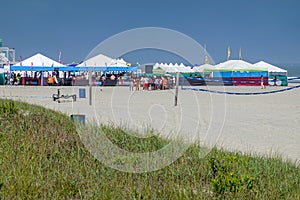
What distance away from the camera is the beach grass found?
144 inches

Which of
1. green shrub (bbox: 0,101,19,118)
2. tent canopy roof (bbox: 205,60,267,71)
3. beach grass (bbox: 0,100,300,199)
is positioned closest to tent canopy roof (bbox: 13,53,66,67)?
tent canopy roof (bbox: 205,60,267,71)

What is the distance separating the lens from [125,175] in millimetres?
4324

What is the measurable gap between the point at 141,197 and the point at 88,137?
248 cm

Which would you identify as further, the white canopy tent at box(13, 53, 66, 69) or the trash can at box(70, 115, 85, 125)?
the white canopy tent at box(13, 53, 66, 69)

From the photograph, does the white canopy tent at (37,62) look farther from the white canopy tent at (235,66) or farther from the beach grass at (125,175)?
the beach grass at (125,175)

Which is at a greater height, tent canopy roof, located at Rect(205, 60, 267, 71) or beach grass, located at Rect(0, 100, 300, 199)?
tent canopy roof, located at Rect(205, 60, 267, 71)

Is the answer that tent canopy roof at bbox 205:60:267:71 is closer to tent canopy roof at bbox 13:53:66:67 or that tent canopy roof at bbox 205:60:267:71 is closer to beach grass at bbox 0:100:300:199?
tent canopy roof at bbox 13:53:66:67

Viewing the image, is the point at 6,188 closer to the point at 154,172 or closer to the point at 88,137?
the point at 154,172

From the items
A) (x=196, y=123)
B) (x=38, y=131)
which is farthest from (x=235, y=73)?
(x=38, y=131)

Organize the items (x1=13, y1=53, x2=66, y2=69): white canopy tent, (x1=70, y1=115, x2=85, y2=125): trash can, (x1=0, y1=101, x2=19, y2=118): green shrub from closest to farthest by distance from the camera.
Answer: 1. (x1=70, y1=115, x2=85, y2=125): trash can
2. (x1=0, y1=101, x2=19, y2=118): green shrub
3. (x1=13, y1=53, x2=66, y2=69): white canopy tent

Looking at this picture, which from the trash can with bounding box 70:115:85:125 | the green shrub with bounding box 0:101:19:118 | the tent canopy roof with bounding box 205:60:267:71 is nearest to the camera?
the trash can with bounding box 70:115:85:125

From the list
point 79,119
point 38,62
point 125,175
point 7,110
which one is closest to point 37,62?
point 38,62

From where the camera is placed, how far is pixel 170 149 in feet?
17.9

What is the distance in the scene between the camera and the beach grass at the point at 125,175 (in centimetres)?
366
